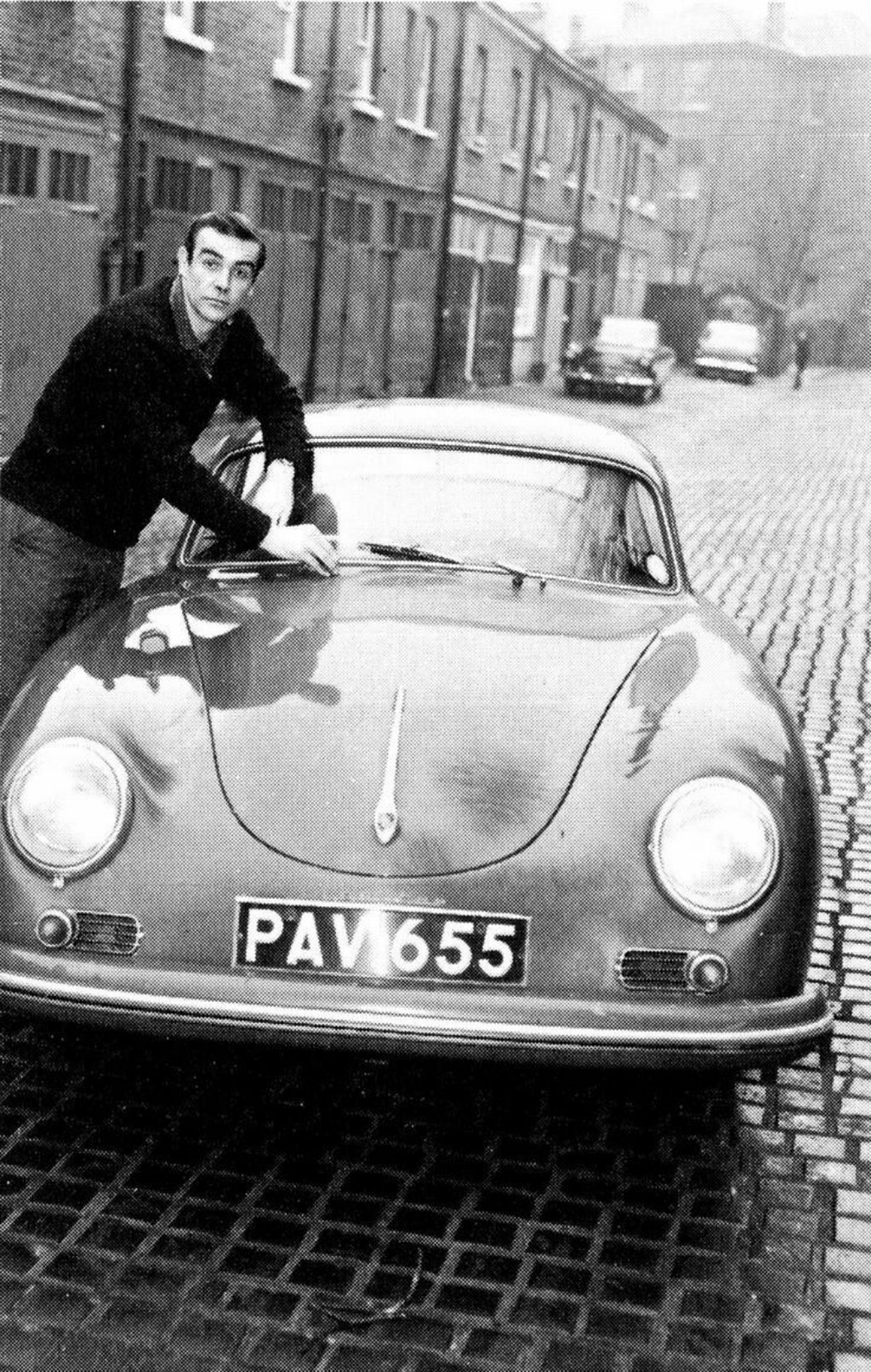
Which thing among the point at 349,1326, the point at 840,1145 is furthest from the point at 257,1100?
the point at 840,1145

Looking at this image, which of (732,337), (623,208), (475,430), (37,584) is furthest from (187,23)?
(623,208)

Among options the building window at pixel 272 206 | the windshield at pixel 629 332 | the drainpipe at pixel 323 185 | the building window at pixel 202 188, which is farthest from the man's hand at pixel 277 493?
the windshield at pixel 629 332

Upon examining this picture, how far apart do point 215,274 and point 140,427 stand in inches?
15.6

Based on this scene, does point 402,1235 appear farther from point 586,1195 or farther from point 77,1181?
point 77,1181

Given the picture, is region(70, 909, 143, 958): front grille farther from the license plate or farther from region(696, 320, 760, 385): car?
region(696, 320, 760, 385): car

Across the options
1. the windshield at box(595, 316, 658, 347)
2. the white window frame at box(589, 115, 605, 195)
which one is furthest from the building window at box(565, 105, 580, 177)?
the windshield at box(595, 316, 658, 347)

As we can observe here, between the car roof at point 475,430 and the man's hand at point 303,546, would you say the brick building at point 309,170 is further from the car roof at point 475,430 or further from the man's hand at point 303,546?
the man's hand at point 303,546

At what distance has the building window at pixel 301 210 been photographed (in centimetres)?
2178

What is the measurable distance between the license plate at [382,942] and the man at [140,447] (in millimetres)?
1199

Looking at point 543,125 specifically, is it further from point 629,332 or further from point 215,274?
point 215,274

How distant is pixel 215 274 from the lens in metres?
4.00

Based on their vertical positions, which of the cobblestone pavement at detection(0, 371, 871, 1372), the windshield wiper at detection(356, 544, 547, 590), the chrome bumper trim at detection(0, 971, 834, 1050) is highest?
the windshield wiper at detection(356, 544, 547, 590)

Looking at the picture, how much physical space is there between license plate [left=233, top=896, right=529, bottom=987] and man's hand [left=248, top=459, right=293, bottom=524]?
139cm

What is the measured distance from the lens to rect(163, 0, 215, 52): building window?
17.4 meters
